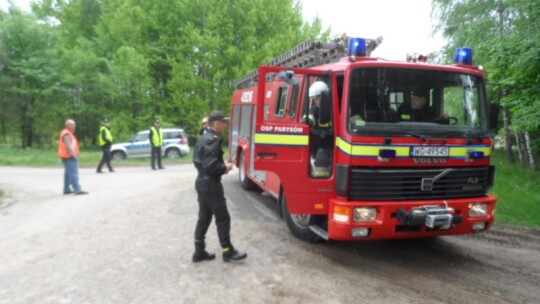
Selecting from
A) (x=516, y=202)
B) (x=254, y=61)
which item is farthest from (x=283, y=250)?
(x=254, y=61)

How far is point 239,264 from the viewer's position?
492 centimetres

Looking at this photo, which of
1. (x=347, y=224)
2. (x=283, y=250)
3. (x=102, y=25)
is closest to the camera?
(x=347, y=224)

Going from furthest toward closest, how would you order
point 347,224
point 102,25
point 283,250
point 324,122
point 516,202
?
1. point 102,25
2. point 516,202
3. point 283,250
4. point 324,122
5. point 347,224

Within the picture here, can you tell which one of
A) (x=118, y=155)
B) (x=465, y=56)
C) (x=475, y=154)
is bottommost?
(x=118, y=155)

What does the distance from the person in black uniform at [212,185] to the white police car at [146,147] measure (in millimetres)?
14629

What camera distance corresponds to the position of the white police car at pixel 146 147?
19.0 meters

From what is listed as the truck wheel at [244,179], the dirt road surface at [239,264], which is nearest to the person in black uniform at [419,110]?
the dirt road surface at [239,264]

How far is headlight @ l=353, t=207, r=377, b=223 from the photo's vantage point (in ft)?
14.8

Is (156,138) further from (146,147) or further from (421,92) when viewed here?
(421,92)

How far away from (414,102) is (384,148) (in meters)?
0.79

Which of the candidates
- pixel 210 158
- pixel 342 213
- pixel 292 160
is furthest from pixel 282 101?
pixel 342 213

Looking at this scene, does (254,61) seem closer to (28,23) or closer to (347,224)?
(28,23)

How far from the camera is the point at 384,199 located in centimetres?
459

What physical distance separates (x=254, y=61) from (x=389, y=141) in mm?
20413
